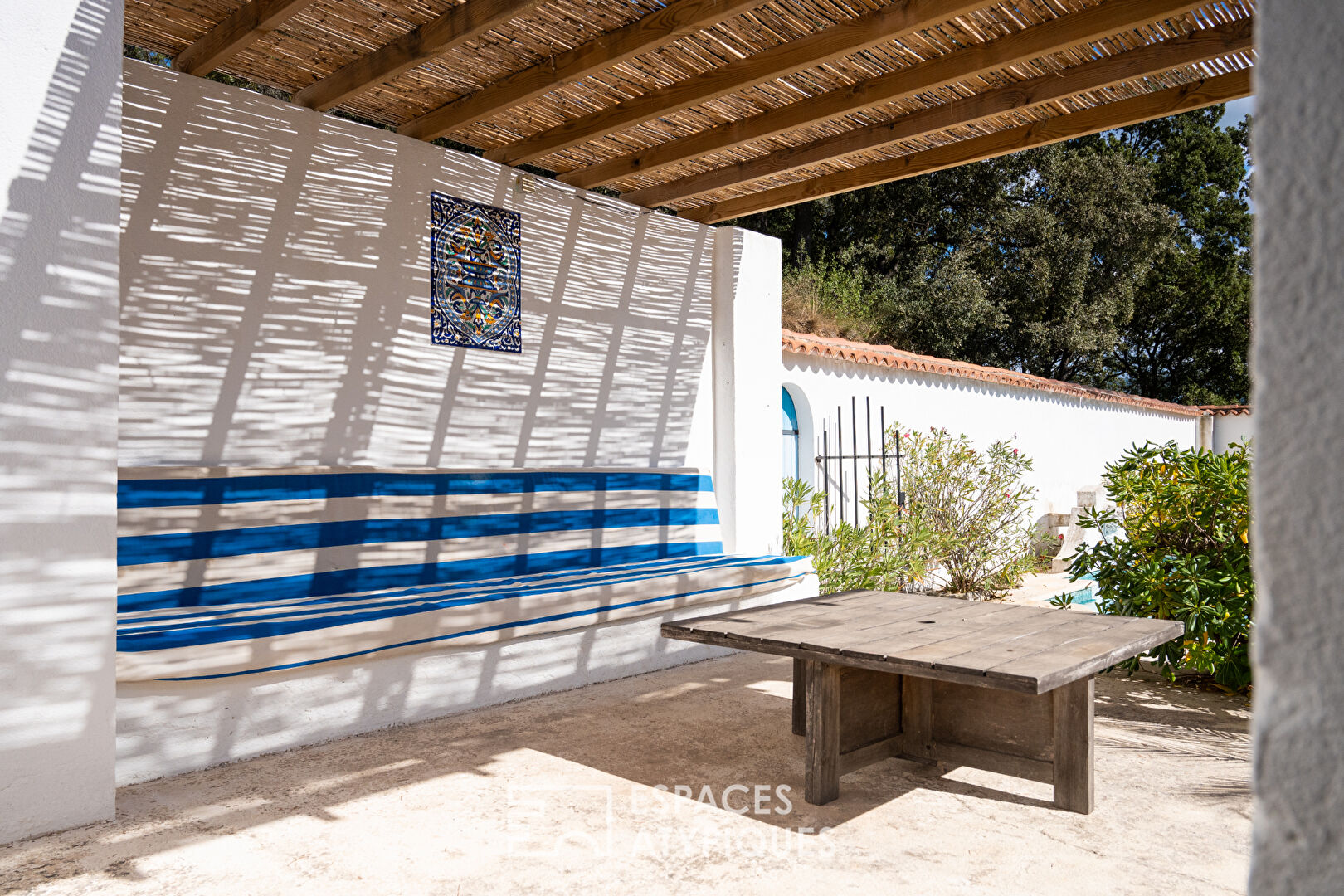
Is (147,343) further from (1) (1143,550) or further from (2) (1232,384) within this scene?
(2) (1232,384)

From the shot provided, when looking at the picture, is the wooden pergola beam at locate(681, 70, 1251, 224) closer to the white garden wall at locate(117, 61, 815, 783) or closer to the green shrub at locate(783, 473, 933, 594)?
the white garden wall at locate(117, 61, 815, 783)

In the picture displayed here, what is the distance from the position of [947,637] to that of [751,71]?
2677mm

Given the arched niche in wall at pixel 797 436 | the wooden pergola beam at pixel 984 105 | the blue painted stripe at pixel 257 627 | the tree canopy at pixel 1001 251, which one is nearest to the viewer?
the blue painted stripe at pixel 257 627

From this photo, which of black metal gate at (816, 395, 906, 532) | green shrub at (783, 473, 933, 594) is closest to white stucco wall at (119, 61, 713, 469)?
green shrub at (783, 473, 933, 594)

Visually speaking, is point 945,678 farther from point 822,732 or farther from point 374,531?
point 374,531

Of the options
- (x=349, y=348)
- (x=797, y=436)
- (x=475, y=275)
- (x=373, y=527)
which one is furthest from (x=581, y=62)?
(x=797, y=436)

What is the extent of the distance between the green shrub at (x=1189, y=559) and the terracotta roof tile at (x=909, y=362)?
2962 mm

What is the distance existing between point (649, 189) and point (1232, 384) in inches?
678

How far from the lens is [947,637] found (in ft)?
9.75

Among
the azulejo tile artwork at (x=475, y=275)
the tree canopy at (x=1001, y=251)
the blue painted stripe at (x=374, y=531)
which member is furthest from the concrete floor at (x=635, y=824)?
the tree canopy at (x=1001, y=251)

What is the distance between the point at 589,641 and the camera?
4.55 meters

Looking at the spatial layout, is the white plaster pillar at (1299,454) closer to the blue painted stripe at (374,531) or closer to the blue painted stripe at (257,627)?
the blue painted stripe at (257,627)

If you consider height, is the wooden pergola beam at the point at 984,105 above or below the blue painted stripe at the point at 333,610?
above

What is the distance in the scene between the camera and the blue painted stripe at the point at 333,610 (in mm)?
3201
